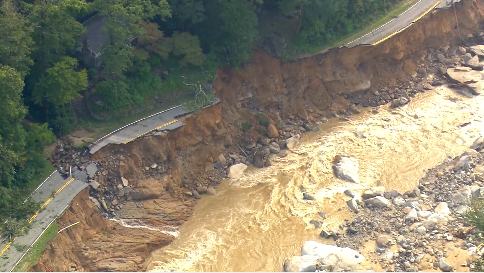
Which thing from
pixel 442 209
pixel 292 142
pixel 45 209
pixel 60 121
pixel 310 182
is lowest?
pixel 442 209

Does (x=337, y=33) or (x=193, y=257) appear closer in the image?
(x=193, y=257)

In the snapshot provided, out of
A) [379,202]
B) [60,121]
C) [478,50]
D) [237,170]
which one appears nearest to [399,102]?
[478,50]

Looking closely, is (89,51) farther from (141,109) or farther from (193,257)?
(193,257)

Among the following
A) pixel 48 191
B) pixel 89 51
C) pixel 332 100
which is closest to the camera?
pixel 48 191

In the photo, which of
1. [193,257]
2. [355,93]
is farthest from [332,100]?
[193,257]

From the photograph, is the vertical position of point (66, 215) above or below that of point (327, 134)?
above

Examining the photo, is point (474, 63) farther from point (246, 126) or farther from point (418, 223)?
point (418, 223)

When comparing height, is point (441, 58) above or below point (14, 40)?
below
